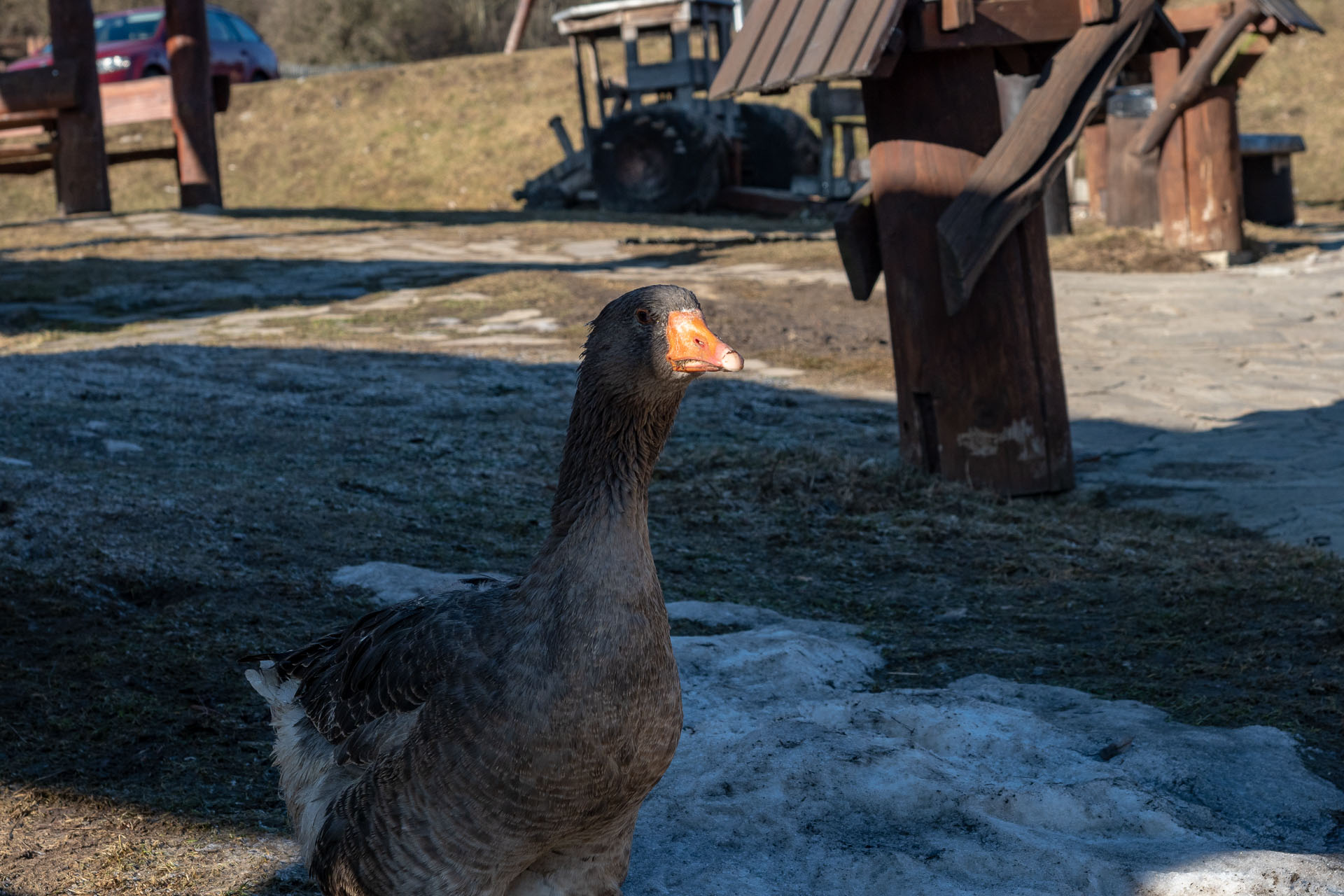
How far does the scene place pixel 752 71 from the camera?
16.6 ft

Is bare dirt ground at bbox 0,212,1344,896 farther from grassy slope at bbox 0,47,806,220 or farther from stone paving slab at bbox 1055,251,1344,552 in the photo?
grassy slope at bbox 0,47,806,220

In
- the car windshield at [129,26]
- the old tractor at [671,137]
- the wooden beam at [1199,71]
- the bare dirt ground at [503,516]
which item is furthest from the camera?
the car windshield at [129,26]

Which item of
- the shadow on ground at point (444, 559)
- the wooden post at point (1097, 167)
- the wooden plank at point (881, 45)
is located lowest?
the shadow on ground at point (444, 559)

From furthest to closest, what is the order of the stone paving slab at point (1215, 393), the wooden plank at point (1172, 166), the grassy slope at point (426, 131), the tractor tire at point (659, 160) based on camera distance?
the grassy slope at point (426, 131) < the tractor tire at point (659, 160) < the wooden plank at point (1172, 166) < the stone paving slab at point (1215, 393)

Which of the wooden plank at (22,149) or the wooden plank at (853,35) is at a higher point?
the wooden plank at (22,149)

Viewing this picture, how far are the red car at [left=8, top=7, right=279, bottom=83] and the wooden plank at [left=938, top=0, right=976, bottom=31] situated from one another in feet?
62.0

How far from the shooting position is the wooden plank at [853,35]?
4586mm

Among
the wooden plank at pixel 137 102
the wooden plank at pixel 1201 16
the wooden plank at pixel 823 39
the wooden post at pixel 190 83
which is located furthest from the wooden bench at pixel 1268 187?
the wooden plank at pixel 137 102

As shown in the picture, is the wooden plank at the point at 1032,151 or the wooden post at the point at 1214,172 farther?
the wooden post at the point at 1214,172

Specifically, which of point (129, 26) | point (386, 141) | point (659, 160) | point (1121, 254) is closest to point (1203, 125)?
point (1121, 254)

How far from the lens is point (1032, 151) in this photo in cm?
482

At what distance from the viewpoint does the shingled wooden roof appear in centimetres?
461

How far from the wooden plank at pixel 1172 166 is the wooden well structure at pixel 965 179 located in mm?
6669

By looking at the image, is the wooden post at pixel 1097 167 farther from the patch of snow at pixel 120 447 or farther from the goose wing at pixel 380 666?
the goose wing at pixel 380 666
